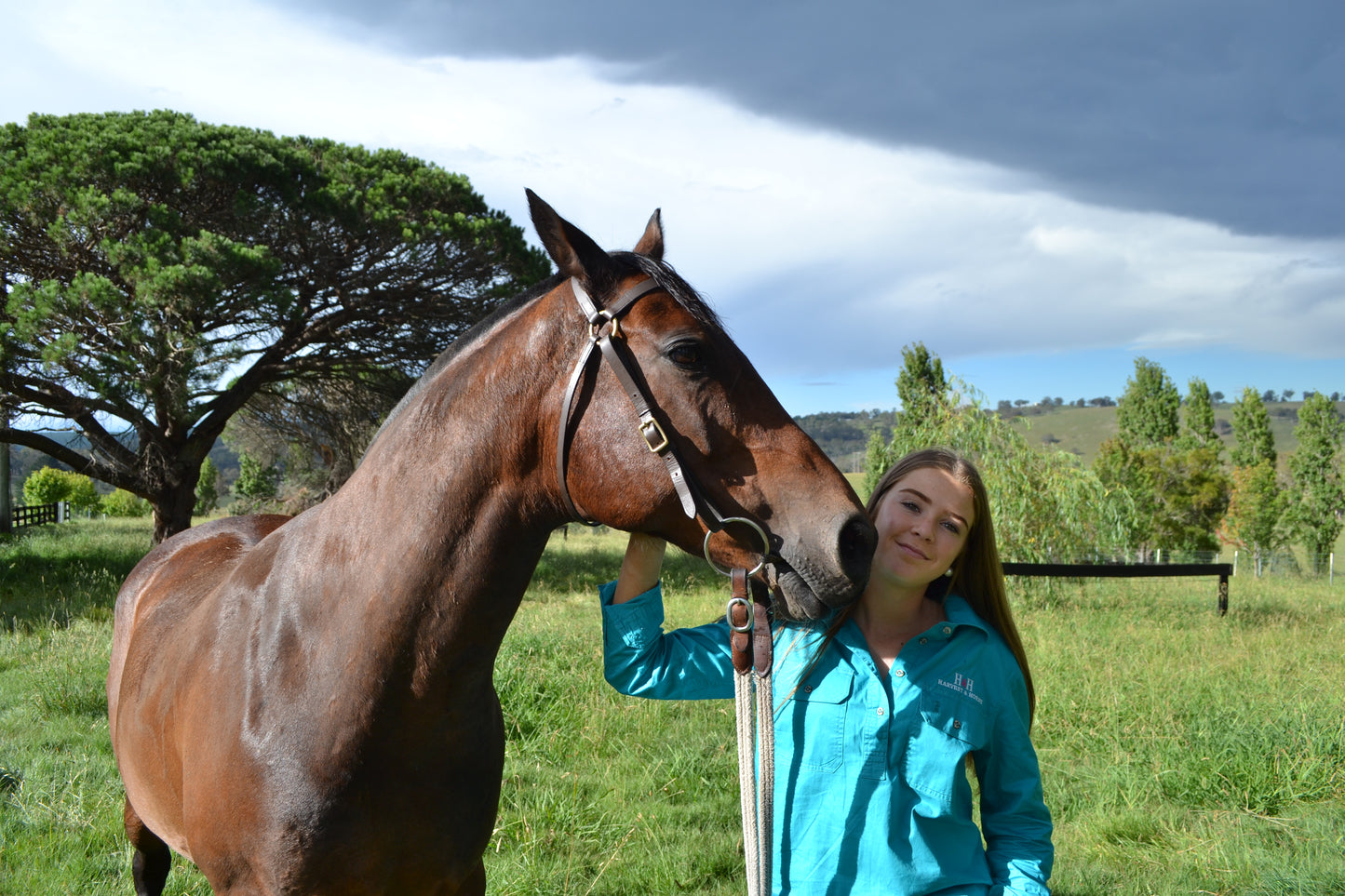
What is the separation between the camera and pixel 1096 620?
8766mm

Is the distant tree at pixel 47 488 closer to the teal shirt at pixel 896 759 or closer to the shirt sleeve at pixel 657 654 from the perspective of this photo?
the shirt sleeve at pixel 657 654

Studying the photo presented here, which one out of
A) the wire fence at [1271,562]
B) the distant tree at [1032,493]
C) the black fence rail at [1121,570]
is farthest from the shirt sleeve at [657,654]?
the wire fence at [1271,562]

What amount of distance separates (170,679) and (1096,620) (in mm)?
9104

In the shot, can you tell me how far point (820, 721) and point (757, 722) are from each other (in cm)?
38

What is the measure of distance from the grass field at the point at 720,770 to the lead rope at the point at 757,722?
2233 mm

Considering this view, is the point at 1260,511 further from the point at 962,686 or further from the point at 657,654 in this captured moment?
the point at 657,654

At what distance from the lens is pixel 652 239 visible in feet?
6.88

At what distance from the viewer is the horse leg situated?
3117mm

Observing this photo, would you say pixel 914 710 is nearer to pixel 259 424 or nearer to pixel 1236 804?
pixel 1236 804

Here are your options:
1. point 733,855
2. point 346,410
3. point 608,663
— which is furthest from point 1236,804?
point 346,410

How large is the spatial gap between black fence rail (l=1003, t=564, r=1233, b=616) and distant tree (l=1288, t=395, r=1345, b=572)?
74.4 ft

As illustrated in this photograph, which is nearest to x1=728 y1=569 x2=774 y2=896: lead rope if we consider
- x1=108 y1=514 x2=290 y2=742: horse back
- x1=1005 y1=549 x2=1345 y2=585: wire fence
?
x1=108 y1=514 x2=290 y2=742: horse back


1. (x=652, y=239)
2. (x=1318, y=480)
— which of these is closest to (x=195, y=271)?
(x=652, y=239)

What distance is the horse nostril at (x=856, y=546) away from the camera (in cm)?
147
